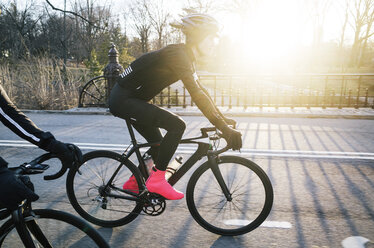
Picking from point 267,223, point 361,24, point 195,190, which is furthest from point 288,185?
point 361,24

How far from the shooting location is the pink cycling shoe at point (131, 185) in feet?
9.73

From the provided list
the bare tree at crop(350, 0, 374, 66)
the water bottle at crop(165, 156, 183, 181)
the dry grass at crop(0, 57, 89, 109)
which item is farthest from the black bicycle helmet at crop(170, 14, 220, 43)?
the bare tree at crop(350, 0, 374, 66)

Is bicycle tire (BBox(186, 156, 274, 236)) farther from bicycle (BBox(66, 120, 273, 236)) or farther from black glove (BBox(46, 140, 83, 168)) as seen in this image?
black glove (BBox(46, 140, 83, 168))

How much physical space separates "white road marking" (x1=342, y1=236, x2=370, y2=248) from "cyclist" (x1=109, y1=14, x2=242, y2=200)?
1.37m

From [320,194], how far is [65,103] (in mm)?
9534

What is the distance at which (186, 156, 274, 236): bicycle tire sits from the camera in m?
2.80

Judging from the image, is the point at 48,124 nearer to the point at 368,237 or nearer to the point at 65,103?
the point at 65,103

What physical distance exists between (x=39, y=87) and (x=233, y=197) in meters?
9.69

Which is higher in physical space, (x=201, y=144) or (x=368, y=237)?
(x=201, y=144)

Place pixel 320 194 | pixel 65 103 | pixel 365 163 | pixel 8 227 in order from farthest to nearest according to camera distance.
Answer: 1. pixel 65 103
2. pixel 365 163
3. pixel 320 194
4. pixel 8 227

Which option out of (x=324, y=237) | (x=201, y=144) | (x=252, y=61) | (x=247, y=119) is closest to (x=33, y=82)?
(x=247, y=119)

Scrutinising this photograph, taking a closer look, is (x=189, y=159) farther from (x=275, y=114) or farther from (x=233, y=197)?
(x=275, y=114)

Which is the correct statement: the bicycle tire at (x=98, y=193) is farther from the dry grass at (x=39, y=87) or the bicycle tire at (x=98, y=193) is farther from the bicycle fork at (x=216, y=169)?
the dry grass at (x=39, y=87)

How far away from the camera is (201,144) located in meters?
2.84
